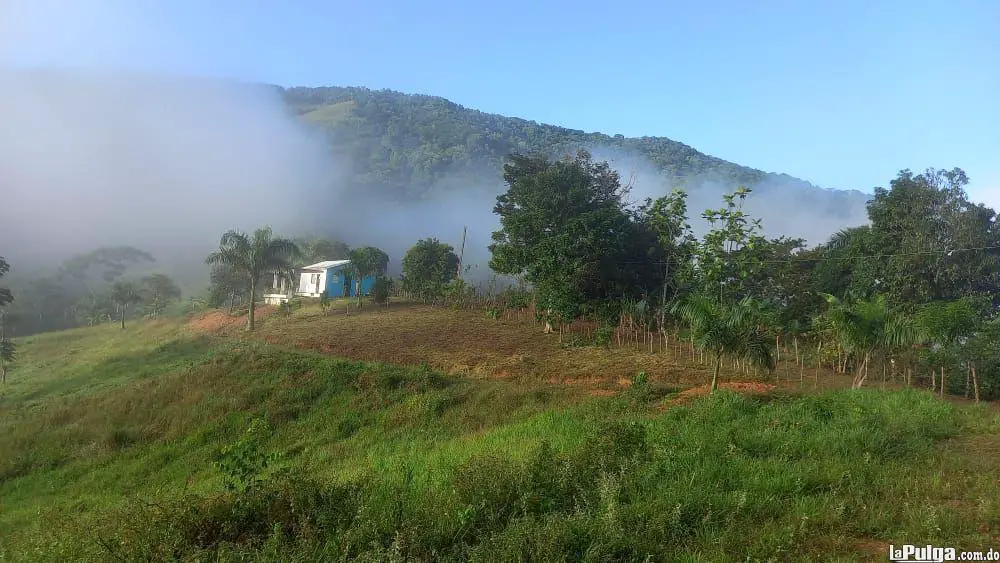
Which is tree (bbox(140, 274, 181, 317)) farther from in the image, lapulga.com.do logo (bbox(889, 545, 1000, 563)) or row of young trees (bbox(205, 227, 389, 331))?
→ lapulga.com.do logo (bbox(889, 545, 1000, 563))

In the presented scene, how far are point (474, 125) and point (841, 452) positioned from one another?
174927 millimetres

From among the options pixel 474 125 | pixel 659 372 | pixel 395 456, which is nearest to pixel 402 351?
pixel 659 372

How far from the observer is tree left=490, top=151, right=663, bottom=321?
22719 millimetres

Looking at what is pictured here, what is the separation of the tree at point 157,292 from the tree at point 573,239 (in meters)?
39.9

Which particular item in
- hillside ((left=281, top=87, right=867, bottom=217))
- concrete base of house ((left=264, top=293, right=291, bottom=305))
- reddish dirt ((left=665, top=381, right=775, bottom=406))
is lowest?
concrete base of house ((left=264, top=293, right=291, bottom=305))

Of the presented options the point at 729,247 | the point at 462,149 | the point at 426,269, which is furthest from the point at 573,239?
the point at 462,149

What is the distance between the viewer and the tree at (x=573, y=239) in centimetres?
2272

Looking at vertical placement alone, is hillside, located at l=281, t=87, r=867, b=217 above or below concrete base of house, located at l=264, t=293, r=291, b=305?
above

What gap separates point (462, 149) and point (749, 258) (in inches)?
5206

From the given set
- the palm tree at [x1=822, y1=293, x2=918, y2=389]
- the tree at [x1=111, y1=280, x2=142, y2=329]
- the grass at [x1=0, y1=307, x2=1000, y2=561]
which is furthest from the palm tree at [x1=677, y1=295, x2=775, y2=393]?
the tree at [x1=111, y1=280, x2=142, y2=329]

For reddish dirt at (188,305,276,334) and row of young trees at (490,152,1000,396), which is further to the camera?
reddish dirt at (188,305,276,334)

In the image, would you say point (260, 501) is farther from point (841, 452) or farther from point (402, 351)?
point (402, 351)

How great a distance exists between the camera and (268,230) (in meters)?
28.1

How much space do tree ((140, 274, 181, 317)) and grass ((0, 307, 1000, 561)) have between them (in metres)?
39.0
